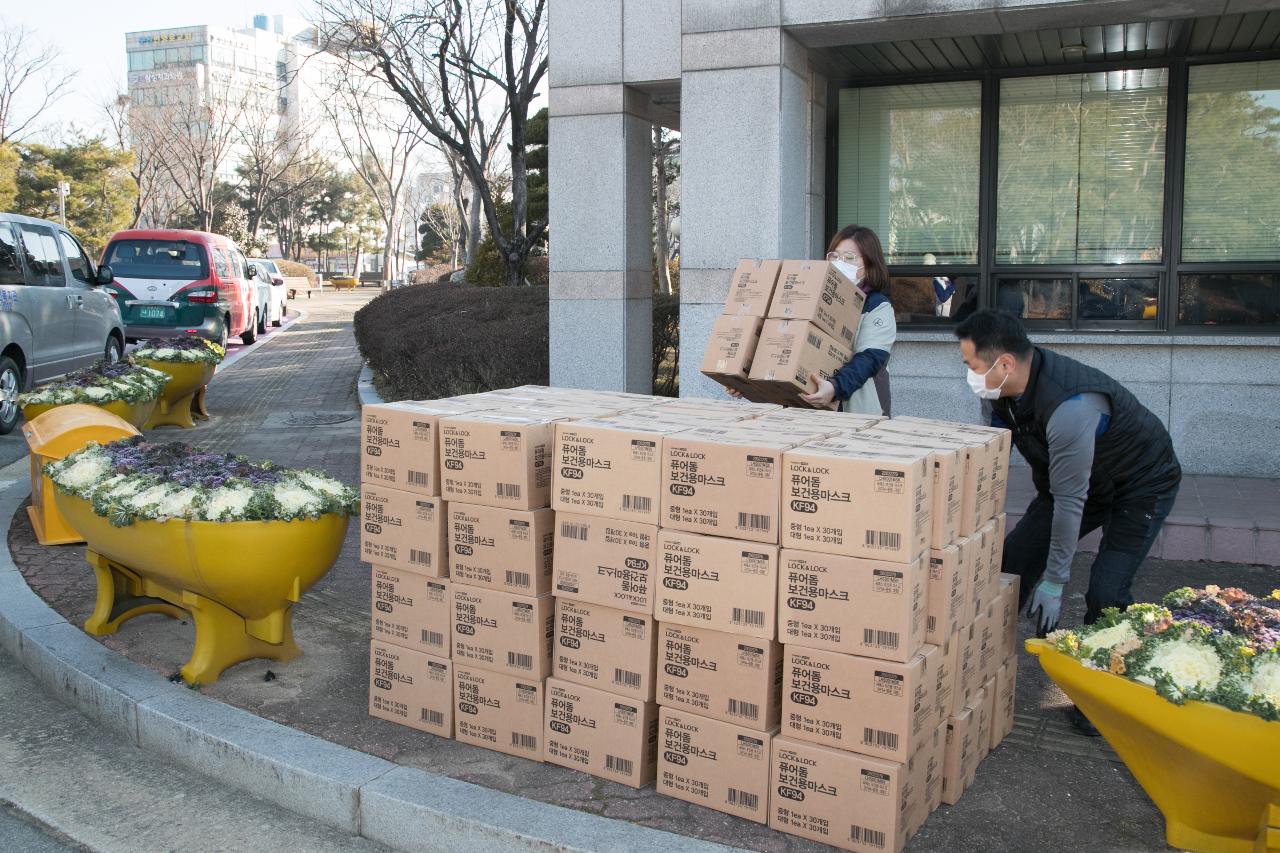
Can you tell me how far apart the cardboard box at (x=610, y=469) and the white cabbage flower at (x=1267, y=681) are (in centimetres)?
176

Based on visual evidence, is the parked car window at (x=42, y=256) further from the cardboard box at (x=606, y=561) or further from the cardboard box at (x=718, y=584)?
the cardboard box at (x=718, y=584)

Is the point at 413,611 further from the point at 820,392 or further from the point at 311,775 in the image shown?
the point at 820,392

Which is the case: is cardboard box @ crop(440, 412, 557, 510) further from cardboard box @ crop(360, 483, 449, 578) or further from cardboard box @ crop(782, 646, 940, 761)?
cardboard box @ crop(782, 646, 940, 761)

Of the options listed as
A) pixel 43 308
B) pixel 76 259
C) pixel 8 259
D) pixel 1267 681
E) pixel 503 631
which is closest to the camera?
pixel 1267 681

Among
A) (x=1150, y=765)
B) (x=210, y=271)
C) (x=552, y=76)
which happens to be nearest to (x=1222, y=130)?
(x=552, y=76)

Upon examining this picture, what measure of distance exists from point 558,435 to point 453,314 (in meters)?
10.2

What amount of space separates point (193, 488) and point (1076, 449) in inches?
137

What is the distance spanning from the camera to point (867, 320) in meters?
5.44

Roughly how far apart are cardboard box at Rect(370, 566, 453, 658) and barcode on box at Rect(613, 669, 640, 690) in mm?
→ 718

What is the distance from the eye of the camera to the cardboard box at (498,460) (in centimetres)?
389

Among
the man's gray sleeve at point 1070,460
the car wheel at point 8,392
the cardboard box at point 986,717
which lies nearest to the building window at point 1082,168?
the man's gray sleeve at point 1070,460

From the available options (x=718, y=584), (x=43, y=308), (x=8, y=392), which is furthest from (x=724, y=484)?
(x=43, y=308)

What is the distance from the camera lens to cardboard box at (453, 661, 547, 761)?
4031 mm

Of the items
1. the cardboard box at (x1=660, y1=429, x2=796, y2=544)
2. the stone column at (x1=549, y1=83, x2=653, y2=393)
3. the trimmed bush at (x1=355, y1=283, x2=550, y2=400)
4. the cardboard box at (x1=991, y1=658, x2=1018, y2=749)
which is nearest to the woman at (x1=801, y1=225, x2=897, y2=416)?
the cardboard box at (x1=991, y1=658, x2=1018, y2=749)
